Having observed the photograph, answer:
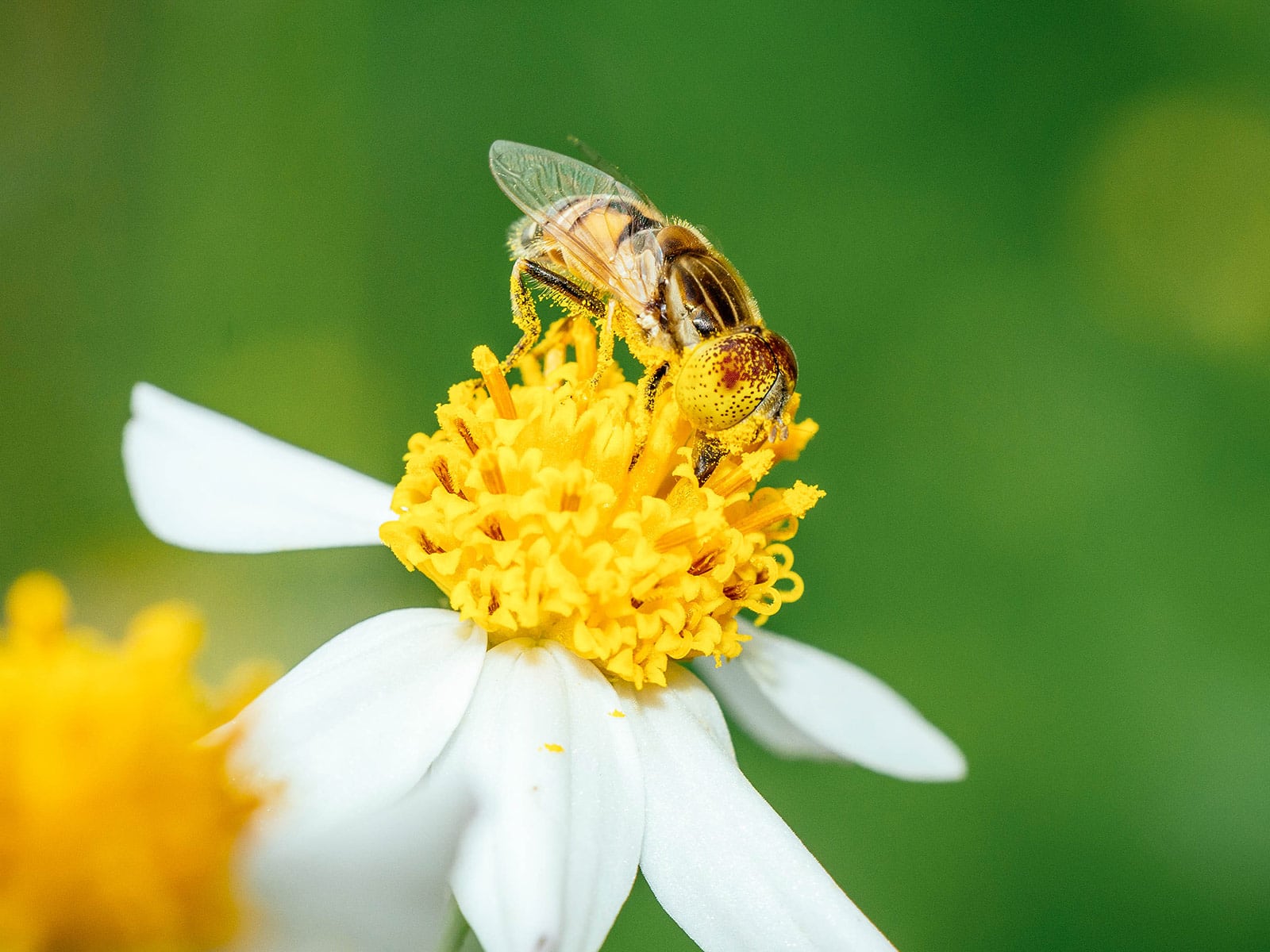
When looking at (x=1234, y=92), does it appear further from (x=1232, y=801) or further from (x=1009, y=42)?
(x=1232, y=801)

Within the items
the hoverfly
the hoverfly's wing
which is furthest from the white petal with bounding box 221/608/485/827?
the hoverfly's wing

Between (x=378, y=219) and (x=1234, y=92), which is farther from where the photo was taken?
(x=1234, y=92)

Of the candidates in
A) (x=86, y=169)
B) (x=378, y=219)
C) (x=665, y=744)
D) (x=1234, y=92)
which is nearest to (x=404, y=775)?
(x=665, y=744)

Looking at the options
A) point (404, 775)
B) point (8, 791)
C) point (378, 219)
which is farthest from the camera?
point (378, 219)

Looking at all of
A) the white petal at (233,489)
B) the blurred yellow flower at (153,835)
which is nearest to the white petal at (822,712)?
the white petal at (233,489)

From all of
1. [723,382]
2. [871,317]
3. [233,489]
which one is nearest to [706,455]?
[723,382]

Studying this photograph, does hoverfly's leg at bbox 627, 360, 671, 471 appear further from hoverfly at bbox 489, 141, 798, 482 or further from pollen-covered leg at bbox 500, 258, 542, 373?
pollen-covered leg at bbox 500, 258, 542, 373
